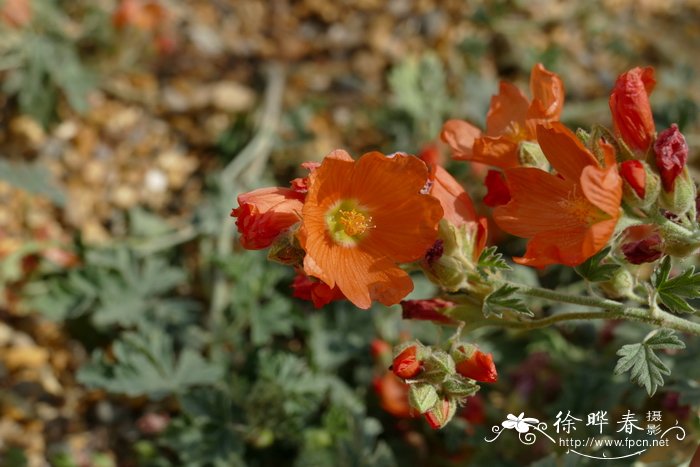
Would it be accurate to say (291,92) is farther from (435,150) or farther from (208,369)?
(208,369)

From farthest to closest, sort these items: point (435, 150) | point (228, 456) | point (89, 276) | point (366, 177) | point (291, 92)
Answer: point (291, 92) < point (435, 150) < point (89, 276) < point (228, 456) < point (366, 177)

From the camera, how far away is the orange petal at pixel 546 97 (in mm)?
1739

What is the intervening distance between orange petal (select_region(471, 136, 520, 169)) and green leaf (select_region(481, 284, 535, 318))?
29 cm

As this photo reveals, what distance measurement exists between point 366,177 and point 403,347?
1.22ft

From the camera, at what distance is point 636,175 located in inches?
58.3

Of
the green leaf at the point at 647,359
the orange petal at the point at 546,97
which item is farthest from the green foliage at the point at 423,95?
the green leaf at the point at 647,359

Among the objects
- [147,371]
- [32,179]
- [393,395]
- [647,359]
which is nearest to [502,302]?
[647,359]

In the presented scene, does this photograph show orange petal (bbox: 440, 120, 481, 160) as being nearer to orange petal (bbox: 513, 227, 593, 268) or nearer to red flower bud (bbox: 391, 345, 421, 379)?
orange petal (bbox: 513, 227, 593, 268)

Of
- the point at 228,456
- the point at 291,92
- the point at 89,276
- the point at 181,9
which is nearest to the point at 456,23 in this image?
the point at 291,92

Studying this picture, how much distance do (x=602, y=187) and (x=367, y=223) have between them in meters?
0.51

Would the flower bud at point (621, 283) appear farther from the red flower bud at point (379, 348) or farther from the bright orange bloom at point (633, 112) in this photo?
the red flower bud at point (379, 348)

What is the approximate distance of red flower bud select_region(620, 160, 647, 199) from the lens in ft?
4.85

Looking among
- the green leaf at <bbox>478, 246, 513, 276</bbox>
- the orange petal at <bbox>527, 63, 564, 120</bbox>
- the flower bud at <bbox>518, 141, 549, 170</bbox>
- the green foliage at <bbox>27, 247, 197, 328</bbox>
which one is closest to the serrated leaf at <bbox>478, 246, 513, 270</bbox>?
the green leaf at <bbox>478, 246, 513, 276</bbox>

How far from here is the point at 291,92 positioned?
3.67 metres
